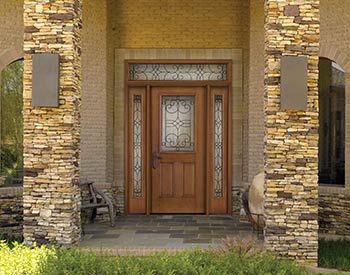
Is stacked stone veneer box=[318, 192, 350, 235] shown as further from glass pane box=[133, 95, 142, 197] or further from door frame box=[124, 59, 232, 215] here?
glass pane box=[133, 95, 142, 197]

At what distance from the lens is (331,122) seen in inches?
388

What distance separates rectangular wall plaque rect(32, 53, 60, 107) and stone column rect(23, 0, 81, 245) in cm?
10

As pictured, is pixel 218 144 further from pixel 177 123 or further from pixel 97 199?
pixel 97 199

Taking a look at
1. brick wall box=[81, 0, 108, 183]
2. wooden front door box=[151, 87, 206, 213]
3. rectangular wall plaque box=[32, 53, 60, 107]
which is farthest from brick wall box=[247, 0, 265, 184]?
rectangular wall plaque box=[32, 53, 60, 107]

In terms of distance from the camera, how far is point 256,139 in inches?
402

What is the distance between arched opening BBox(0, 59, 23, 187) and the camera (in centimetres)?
958

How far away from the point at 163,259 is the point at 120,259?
19.2 inches

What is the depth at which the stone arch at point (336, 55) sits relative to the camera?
9.47 metres

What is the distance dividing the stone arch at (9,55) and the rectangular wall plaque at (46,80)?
2517mm

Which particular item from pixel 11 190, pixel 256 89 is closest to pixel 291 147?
pixel 256 89

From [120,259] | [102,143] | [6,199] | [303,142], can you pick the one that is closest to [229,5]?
[102,143]

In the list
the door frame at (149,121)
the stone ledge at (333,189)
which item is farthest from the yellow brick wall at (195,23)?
the stone ledge at (333,189)

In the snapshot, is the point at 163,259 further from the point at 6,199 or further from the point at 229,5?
the point at 229,5

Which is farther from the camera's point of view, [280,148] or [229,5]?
[229,5]
